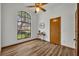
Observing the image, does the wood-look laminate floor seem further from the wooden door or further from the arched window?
the arched window

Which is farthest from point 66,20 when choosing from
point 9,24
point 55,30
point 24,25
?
point 24,25

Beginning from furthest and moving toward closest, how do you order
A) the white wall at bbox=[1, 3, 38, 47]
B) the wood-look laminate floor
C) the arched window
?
the arched window → the white wall at bbox=[1, 3, 38, 47] → the wood-look laminate floor

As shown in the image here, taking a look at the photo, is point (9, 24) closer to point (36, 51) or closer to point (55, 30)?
point (36, 51)

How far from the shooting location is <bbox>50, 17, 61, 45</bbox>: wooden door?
16.2 feet

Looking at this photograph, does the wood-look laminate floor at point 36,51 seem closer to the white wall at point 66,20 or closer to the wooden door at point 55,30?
the white wall at point 66,20

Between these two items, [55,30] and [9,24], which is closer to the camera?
[9,24]

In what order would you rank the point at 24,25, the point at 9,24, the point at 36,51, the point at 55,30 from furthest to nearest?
the point at 24,25, the point at 55,30, the point at 9,24, the point at 36,51

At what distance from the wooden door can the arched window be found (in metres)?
1.50

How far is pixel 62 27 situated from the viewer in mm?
4602

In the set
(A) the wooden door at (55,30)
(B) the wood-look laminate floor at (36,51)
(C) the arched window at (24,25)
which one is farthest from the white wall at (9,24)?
(A) the wooden door at (55,30)

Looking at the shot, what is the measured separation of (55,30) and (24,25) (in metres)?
1.84

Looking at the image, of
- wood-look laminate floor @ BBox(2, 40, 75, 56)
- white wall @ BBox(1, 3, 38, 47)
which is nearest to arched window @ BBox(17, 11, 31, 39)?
white wall @ BBox(1, 3, 38, 47)

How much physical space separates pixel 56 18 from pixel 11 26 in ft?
7.38

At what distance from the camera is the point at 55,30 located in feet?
17.4
